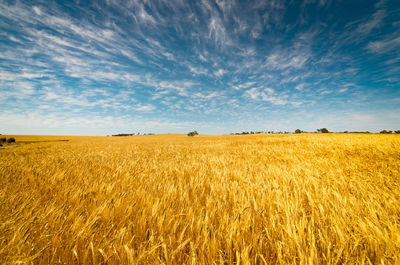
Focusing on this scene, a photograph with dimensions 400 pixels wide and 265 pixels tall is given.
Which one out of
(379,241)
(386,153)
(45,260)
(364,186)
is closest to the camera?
(45,260)

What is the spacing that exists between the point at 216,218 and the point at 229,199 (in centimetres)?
40

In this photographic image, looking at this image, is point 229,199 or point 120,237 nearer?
point 120,237

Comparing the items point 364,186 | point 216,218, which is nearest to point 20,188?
point 216,218

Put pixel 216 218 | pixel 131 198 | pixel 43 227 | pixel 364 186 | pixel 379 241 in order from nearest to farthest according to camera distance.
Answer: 1. pixel 379 241
2. pixel 43 227
3. pixel 216 218
4. pixel 131 198
5. pixel 364 186

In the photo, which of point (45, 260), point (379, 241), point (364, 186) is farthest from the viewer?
point (364, 186)

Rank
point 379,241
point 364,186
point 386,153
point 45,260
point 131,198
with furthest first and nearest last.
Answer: point 386,153 < point 364,186 < point 131,198 < point 379,241 < point 45,260

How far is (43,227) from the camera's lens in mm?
1195

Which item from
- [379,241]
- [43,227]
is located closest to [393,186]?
[379,241]

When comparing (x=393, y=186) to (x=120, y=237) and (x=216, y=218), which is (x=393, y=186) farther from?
(x=120, y=237)

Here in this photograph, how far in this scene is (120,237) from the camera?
1095 millimetres

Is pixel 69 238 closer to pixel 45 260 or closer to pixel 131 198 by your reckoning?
pixel 45 260

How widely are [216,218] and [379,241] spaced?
112cm

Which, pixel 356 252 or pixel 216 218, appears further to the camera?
pixel 216 218

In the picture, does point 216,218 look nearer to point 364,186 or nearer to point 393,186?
point 364,186
